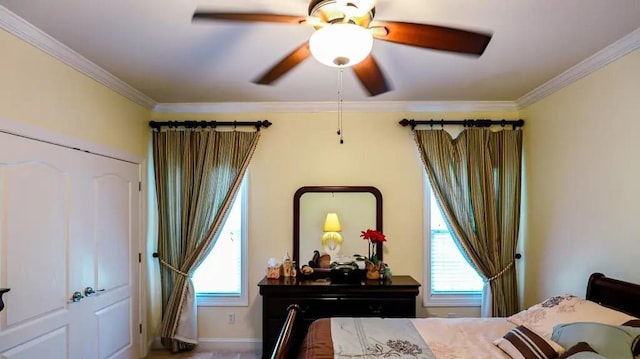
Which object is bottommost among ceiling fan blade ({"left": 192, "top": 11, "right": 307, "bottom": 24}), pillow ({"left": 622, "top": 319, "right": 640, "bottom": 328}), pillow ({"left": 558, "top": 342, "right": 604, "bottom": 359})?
pillow ({"left": 558, "top": 342, "right": 604, "bottom": 359})

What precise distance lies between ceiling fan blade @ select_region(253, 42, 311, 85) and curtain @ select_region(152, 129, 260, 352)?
1.51 meters

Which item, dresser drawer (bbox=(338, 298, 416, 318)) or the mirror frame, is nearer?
dresser drawer (bbox=(338, 298, 416, 318))

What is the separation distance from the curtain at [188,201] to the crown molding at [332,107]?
270mm

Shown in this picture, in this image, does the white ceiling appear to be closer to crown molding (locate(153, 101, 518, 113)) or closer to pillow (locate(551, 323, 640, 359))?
crown molding (locate(153, 101, 518, 113))

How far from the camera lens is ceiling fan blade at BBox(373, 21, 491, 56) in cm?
195

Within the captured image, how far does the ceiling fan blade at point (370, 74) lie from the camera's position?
8.27 feet

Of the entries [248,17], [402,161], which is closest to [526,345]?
[248,17]

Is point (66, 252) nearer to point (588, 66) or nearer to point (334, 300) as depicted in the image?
point (334, 300)

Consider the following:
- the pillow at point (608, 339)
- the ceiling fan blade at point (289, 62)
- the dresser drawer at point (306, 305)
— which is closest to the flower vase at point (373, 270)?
the dresser drawer at point (306, 305)

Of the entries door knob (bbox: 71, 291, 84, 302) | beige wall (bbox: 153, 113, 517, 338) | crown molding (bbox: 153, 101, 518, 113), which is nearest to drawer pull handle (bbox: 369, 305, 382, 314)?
beige wall (bbox: 153, 113, 517, 338)

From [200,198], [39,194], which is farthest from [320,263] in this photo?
[39,194]

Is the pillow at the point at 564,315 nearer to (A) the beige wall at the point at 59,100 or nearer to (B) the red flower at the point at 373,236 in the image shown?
(B) the red flower at the point at 373,236

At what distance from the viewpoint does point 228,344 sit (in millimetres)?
4148

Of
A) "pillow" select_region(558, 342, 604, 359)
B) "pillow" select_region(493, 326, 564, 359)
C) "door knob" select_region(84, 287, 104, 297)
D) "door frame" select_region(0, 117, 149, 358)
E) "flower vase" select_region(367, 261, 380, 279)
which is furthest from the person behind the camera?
"flower vase" select_region(367, 261, 380, 279)
